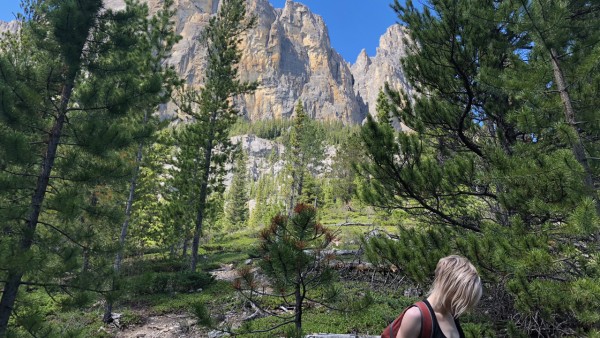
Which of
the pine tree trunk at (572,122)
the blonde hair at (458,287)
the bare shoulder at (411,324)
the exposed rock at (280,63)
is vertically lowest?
the bare shoulder at (411,324)

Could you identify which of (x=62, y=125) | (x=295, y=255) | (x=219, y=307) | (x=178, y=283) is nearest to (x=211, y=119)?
(x=178, y=283)

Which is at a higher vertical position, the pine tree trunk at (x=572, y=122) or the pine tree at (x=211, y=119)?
the pine tree at (x=211, y=119)

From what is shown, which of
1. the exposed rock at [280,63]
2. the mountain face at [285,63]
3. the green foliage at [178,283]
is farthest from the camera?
the mountain face at [285,63]

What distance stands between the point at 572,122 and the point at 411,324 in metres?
3.09

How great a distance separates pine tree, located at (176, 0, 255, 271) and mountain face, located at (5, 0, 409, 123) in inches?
5006

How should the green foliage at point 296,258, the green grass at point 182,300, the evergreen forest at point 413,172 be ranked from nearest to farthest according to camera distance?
the evergreen forest at point 413,172 → the green foliage at point 296,258 → the green grass at point 182,300

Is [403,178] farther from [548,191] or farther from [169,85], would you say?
[169,85]

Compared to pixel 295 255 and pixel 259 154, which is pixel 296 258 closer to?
pixel 295 255

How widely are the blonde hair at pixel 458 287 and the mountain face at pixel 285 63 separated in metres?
145

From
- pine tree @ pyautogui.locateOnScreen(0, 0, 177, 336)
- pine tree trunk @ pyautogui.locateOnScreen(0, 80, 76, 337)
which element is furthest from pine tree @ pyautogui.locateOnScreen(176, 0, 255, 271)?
pine tree trunk @ pyautogui.locateOnScreen(0, 80, 76, 337)

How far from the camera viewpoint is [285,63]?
16038 cm

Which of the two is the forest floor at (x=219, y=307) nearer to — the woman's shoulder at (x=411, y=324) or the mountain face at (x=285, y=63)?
the woman's shoulder at (x=411, y=324)

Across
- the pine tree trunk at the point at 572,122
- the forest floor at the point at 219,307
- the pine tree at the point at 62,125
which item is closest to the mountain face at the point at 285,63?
the forest floor at the point at 219,307

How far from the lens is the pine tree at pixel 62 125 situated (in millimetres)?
5145
